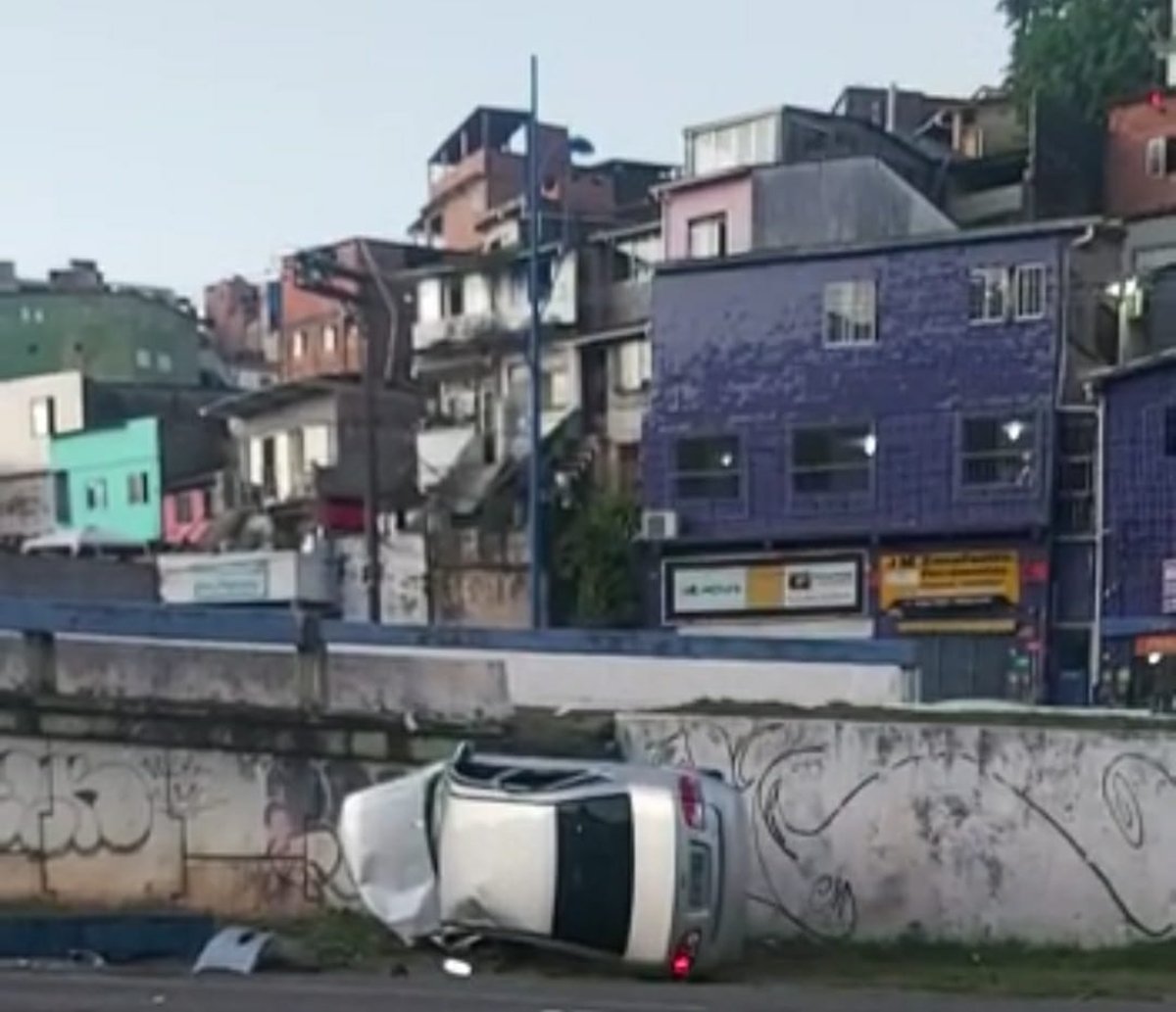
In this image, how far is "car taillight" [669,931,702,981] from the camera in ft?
57.5

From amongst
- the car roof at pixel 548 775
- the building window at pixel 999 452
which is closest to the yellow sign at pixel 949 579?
the building window at pixel 999 452

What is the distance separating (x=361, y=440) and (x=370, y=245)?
42.5ft

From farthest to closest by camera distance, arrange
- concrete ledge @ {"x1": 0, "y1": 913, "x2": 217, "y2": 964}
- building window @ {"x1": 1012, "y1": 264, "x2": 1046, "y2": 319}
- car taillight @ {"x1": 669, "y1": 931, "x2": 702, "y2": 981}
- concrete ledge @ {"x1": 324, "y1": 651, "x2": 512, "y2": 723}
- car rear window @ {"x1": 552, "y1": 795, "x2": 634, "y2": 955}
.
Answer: building window @ {"x1": 1012, "y1": 264, "x2": 1046, "y2": 319}
concrete ledge @ {"x1": 324, "y1": 651, "x2": 512, "y2": 723}
concrete ledge @ {"x1": 0, "y1": 913, "x2": 217, "y2": 964}
car taillight @ {"x1": 669, "y1": 931, "x2": 702, "y2": 981}
car rear window @ {"x1": 552, "y1": 795, "x2": 634, "y2": 955}

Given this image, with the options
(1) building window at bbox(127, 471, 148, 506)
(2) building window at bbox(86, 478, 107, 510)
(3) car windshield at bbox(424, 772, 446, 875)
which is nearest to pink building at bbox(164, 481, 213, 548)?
(1) building window at bbox(127, 471, 148, 506)

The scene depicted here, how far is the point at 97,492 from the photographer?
73562 mm

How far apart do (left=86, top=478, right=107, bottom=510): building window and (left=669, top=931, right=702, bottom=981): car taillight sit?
192ft

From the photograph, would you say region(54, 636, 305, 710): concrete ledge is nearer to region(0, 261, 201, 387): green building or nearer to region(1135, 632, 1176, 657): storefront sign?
region(1135, 632, 1176, 657): storefront sign

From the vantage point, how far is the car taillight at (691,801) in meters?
17.6

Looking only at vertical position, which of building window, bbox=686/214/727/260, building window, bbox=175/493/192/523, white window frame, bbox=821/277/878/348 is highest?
building window, bbox=686/214/727/260

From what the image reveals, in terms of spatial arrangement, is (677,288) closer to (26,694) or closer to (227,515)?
(227,515)

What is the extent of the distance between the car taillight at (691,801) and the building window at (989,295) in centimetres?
3325

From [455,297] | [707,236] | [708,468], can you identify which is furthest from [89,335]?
[708,468]

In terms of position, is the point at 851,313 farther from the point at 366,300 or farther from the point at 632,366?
the point at 366,300

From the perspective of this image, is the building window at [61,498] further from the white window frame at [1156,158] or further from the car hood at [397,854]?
the car hood at [397,854]
